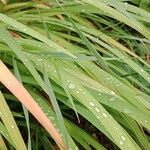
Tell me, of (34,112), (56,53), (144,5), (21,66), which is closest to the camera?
(34,112)

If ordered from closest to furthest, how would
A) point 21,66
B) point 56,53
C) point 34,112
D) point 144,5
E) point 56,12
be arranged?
point 34,112
point 56,53
point 21,66
point 56,12
point 144,5

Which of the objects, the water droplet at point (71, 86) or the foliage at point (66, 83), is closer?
the foliage at point (66, 83)

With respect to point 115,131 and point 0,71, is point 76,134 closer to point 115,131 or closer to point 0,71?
point 115,131

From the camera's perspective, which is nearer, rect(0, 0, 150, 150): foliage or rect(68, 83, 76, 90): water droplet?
rect(0, 0, 150, 150): foliage

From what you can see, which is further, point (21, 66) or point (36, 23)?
point (36, 23)

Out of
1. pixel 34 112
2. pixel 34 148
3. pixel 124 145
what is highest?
pixel 34 112

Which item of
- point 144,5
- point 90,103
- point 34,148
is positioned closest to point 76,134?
point 34,148

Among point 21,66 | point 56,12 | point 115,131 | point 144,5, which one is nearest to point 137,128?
point 115,131

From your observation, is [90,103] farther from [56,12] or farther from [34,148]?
[56,12]

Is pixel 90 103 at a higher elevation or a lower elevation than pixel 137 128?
higher
